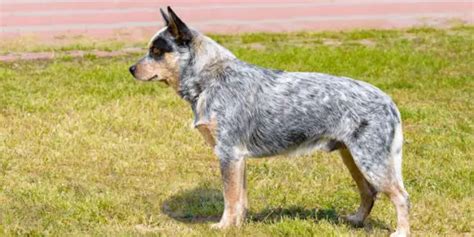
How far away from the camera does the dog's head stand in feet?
23.2

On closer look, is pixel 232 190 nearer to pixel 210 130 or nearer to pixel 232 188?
pixel 232 188

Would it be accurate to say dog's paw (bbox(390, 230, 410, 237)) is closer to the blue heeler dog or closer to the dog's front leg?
the blue heeler dog

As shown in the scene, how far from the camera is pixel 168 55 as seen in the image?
→ 7.12 m

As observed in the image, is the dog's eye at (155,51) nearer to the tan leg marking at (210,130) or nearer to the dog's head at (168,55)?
the dog's head at (168,55)

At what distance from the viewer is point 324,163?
30.5 ft

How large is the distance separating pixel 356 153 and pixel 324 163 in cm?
246

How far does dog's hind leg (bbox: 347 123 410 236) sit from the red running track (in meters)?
12.5

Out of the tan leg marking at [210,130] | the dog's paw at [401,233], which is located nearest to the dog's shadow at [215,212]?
→ the dog's paw at [401,233]

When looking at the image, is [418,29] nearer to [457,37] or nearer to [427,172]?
[457,37]

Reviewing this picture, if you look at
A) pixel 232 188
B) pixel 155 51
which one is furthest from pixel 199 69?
pixel 232 188

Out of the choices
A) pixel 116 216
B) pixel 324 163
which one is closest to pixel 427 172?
pixel 324 163

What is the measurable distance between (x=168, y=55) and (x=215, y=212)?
1.48 m

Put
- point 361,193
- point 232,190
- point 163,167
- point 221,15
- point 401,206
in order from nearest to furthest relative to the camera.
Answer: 1. point 401,206
2. point 232,190
3. point 361,193
4. point 163,167
5. point 221,15

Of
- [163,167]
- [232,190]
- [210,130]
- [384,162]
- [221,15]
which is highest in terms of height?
[210,130]
